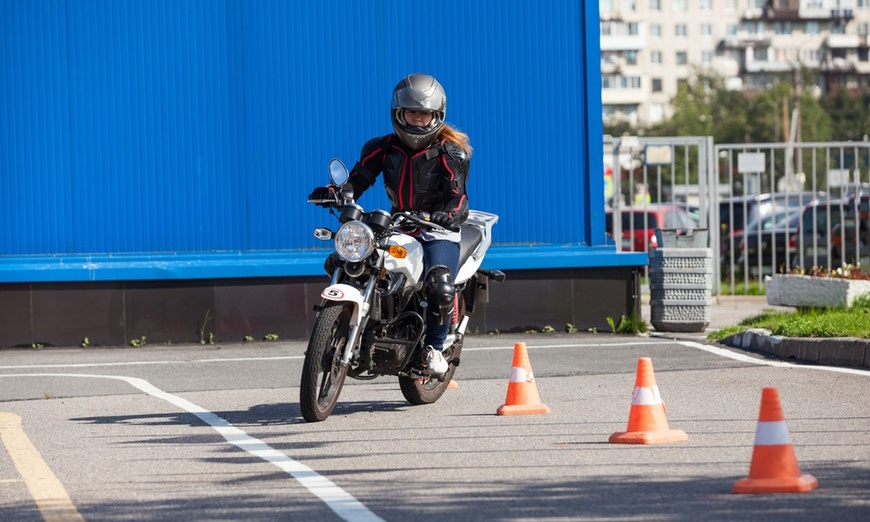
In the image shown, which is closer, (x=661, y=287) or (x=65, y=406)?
(x=65, y=406)

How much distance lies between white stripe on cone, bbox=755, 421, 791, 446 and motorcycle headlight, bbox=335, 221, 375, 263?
10.4ft

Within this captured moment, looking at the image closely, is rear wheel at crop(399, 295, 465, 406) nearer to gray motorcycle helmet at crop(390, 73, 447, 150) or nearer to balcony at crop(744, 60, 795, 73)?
gray motorcycle helmet at crop(390, 73, 447, 150)

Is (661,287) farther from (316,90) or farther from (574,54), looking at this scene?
(316,90)

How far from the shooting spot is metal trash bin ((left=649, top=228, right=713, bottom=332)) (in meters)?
15.8

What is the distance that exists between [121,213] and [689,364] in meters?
6.53

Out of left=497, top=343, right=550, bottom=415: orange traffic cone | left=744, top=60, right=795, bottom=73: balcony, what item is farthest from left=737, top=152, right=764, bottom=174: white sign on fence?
left=744, top=60, right=795, bottom=73: balcony

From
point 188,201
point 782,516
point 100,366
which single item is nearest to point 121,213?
point 188,201

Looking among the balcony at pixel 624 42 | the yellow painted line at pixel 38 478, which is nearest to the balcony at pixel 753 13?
the balcony at pixel 624 42

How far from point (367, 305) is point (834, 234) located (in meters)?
16.3

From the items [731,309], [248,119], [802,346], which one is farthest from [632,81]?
[802,346]

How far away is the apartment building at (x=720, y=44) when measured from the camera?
125062mm

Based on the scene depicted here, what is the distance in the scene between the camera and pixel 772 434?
6012mm

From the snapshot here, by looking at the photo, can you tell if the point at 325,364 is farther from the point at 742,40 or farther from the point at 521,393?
the point at 742,40

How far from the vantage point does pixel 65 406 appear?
10172 mm
